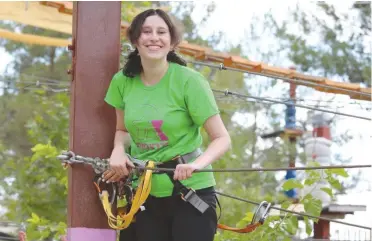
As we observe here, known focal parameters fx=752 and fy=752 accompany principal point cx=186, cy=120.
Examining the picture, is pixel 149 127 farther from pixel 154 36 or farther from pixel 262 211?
pixel 262 211

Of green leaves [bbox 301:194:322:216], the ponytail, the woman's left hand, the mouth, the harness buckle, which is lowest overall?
green leaves [bbox 301:194:322:216]

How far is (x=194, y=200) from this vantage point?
212cm

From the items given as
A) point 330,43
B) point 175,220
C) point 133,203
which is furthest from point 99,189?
point 330,43

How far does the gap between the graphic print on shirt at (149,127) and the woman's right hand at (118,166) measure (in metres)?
0.07

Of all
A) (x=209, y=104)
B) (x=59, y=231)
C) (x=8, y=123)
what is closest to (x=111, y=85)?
(x=209, y=104)

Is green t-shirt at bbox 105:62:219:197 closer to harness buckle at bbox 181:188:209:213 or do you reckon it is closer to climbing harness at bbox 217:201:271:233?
harness buckle at bbox 181:188:209:213

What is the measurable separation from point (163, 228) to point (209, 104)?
1.27ft

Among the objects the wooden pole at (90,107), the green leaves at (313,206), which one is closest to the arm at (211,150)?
the wooden pole at (90,107)

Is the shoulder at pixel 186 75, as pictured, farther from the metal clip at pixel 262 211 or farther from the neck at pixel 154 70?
the metal clip at pixel 262 211

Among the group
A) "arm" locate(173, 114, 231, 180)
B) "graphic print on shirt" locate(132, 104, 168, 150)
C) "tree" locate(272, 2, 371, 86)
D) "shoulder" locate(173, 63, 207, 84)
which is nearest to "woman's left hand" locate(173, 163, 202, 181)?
"arm" locate(173, 114, 231, 180)

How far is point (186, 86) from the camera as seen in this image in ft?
7.11

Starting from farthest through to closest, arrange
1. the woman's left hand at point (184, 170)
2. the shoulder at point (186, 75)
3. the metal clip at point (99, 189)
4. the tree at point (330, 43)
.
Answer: the tree at point (330, 43), the metal clip at point (99, 189), the shoulder at point (186, 75), the woman's left hand at point (184, 170)

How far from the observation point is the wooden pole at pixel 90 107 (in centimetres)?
231

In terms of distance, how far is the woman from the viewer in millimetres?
2141
